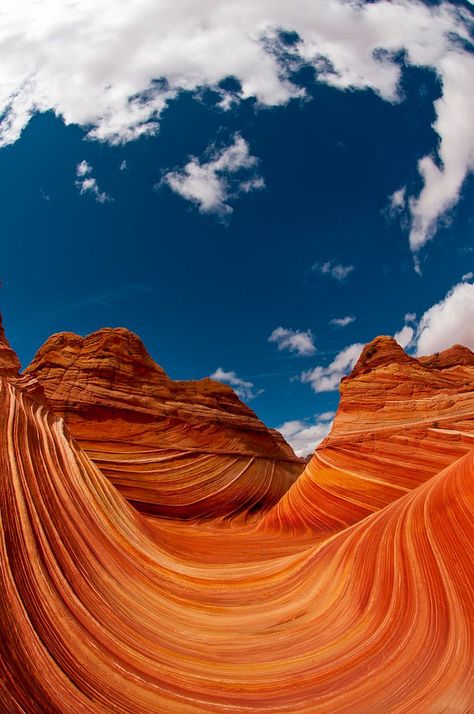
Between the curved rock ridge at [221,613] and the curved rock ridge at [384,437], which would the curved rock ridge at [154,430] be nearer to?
the curved rock ridge at [384,437]

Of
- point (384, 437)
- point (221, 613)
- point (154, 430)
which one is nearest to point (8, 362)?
point (154, 430)

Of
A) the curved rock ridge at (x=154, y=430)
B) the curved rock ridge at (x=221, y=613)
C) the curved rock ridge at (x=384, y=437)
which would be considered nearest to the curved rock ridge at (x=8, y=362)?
the curved rock ridge at (x=221, y=613)

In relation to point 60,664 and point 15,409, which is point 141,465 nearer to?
point 15,409

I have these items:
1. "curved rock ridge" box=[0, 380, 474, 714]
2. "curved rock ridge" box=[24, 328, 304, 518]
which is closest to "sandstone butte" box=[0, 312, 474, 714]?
"curved rock ridge" box=[0, 380, 474, 714]

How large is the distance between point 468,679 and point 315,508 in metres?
7.61

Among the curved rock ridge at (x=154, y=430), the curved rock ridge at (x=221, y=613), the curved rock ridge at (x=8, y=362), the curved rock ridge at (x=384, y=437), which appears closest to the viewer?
the curved rock ridge at (x=221, y=613)

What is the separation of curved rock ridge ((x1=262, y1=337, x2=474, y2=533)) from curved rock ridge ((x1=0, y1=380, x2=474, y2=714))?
12.1 ft

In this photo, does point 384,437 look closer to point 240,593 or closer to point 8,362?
point 240,593

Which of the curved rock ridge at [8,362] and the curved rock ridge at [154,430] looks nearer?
the curved rock ridge at [8,362]

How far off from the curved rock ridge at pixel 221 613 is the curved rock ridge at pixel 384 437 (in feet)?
12.1

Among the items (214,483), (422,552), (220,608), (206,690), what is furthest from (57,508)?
(214,483)

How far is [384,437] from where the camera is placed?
33.2 ft

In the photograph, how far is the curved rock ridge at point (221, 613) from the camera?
277cm

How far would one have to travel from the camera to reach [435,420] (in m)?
9.81
